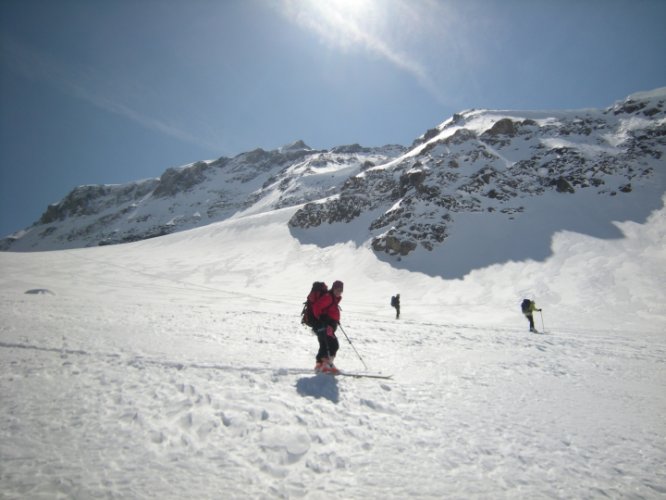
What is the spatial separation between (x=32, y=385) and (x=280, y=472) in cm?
468

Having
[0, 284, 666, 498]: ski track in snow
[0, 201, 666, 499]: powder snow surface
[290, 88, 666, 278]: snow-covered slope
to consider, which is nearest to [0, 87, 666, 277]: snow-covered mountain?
[290, 88, 666, 278]: snow-covered slope

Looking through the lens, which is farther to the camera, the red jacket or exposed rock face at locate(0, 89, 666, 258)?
exposed rock face at locate(0, 89, 666, 258)

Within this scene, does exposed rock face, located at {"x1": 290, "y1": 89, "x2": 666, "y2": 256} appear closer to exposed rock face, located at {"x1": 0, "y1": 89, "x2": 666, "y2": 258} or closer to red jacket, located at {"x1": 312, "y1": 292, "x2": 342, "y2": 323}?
exposed rock face, located at {"x1": 0, "y1": 89, "x2": 666, "y2": 258}

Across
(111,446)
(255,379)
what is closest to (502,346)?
(255,379)

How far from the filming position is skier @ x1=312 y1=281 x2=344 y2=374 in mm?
6634

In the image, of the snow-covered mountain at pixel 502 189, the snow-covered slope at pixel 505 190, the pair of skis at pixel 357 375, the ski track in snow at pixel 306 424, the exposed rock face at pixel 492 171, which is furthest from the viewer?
Result: the exposed rock face at pixel 492 171

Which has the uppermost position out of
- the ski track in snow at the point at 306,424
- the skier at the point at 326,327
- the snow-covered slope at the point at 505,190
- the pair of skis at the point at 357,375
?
the snow-covered slope at the point at 505,190

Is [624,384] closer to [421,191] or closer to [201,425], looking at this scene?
[201,425]

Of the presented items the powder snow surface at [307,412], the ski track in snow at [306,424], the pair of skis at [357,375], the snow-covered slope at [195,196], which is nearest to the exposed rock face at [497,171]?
the powder snow surface at [307,412]

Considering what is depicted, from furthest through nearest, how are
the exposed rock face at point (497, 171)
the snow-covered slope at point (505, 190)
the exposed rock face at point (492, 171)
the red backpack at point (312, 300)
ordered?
1. the exposed rock face at point (497, 171)
2. the exposed rock face at point (492, 171)
3. the snow-covered slope at point (505, 190)
4. the red backpack at point (312, 300)

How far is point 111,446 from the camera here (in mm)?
3787

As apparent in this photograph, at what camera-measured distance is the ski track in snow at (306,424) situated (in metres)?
3.41

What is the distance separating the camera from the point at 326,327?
263 inches

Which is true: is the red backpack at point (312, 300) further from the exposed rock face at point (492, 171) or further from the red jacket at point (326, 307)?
the exposed rock face at point (492, 171)
